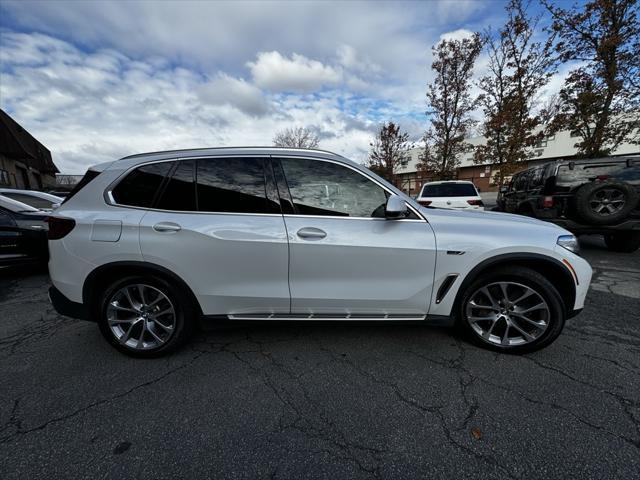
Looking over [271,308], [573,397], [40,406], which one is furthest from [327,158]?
[40,406]

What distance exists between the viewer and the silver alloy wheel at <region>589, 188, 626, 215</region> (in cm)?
490

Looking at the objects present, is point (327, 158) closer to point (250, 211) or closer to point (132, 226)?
point (250, 211)

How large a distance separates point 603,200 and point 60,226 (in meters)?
7.78

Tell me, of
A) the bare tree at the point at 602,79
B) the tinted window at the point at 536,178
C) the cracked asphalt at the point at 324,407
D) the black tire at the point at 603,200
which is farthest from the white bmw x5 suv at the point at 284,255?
the bare tree at the point at 602,79

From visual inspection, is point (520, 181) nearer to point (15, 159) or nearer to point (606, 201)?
point (606, 201)

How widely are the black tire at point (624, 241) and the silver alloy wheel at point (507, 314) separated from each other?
189 inches

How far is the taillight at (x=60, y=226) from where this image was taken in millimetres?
2419

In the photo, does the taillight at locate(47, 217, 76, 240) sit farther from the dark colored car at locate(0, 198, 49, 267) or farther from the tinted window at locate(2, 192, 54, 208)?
the tinted window at locate(2, 192, 54, 208)

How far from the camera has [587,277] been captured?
2.41 meters

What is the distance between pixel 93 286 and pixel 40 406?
0.91 m

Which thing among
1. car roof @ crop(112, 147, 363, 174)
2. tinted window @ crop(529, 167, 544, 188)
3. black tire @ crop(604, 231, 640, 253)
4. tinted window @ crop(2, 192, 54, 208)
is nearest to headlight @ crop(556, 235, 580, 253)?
car roof @ crop(112, 147, 363, 174)

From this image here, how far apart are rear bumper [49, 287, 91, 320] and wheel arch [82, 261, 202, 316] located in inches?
3.2

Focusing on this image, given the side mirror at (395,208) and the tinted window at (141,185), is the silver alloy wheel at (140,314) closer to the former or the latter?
the tinted window at (141,185)

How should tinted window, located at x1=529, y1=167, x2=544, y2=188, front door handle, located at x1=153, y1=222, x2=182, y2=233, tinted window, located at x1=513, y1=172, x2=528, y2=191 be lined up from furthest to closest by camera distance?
tinted window, located at x1=513, y1=172, x2=528, y2=191, tinted window, located at x1=529, y1=167, x2=544, y2=188, front door handle, located at x1=153, y1=222, x2=182, y2=233
